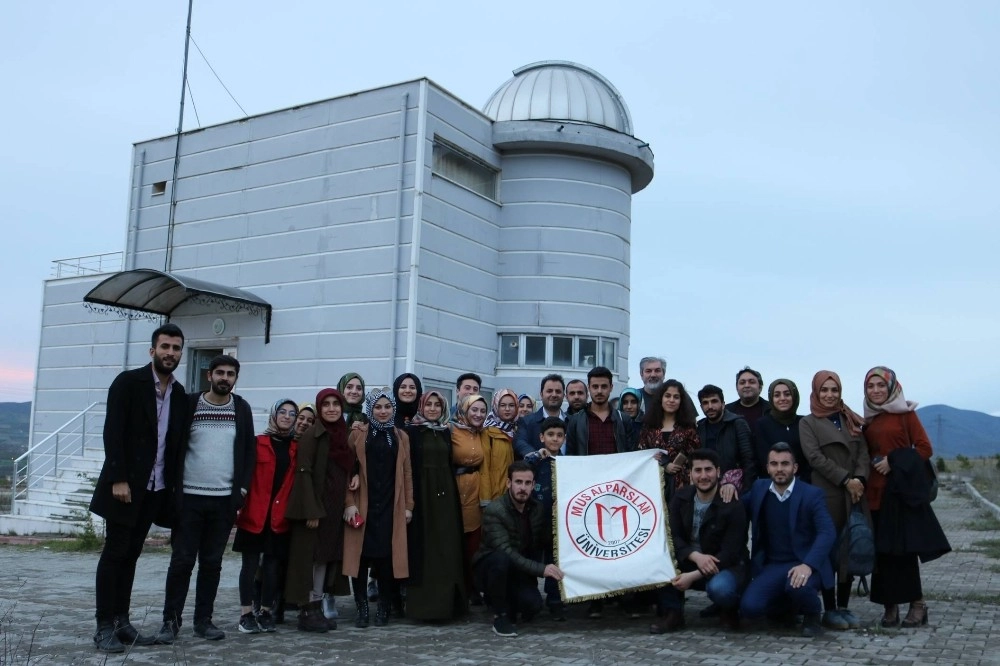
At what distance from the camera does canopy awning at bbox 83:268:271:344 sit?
1642 cm

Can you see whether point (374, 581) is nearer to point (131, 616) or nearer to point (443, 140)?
point (131, 616)

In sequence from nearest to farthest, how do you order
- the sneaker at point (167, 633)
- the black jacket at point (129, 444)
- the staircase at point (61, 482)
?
the black jacket at point (129, 444), the sneaker at point (167, 633), the staircase at point (61, 482)

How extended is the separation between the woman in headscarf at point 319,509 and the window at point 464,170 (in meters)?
10.4

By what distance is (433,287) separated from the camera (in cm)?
1661

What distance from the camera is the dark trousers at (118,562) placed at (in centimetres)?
608

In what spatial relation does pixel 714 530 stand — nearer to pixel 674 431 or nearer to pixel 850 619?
pixel 674 431

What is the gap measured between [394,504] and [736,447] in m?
2.78

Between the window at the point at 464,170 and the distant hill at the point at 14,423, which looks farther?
the distant hill at the point at 14,423

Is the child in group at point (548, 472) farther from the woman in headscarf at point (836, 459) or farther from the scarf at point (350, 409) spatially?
the woman in headscarf at point (836, 459)

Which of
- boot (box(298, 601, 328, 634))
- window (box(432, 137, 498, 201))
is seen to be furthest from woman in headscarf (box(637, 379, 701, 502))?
window (box(432, 137, 498, 201))

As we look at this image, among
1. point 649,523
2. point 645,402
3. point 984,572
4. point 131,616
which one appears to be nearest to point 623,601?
point 649,523

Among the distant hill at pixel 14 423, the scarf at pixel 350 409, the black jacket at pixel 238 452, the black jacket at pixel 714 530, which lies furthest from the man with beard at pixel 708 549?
the distant hill at pixel 14 423

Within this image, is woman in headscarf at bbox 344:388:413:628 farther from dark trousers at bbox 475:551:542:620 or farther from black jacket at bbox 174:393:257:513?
black jacket at bbox 174:393:257:513

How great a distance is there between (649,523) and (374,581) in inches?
110
